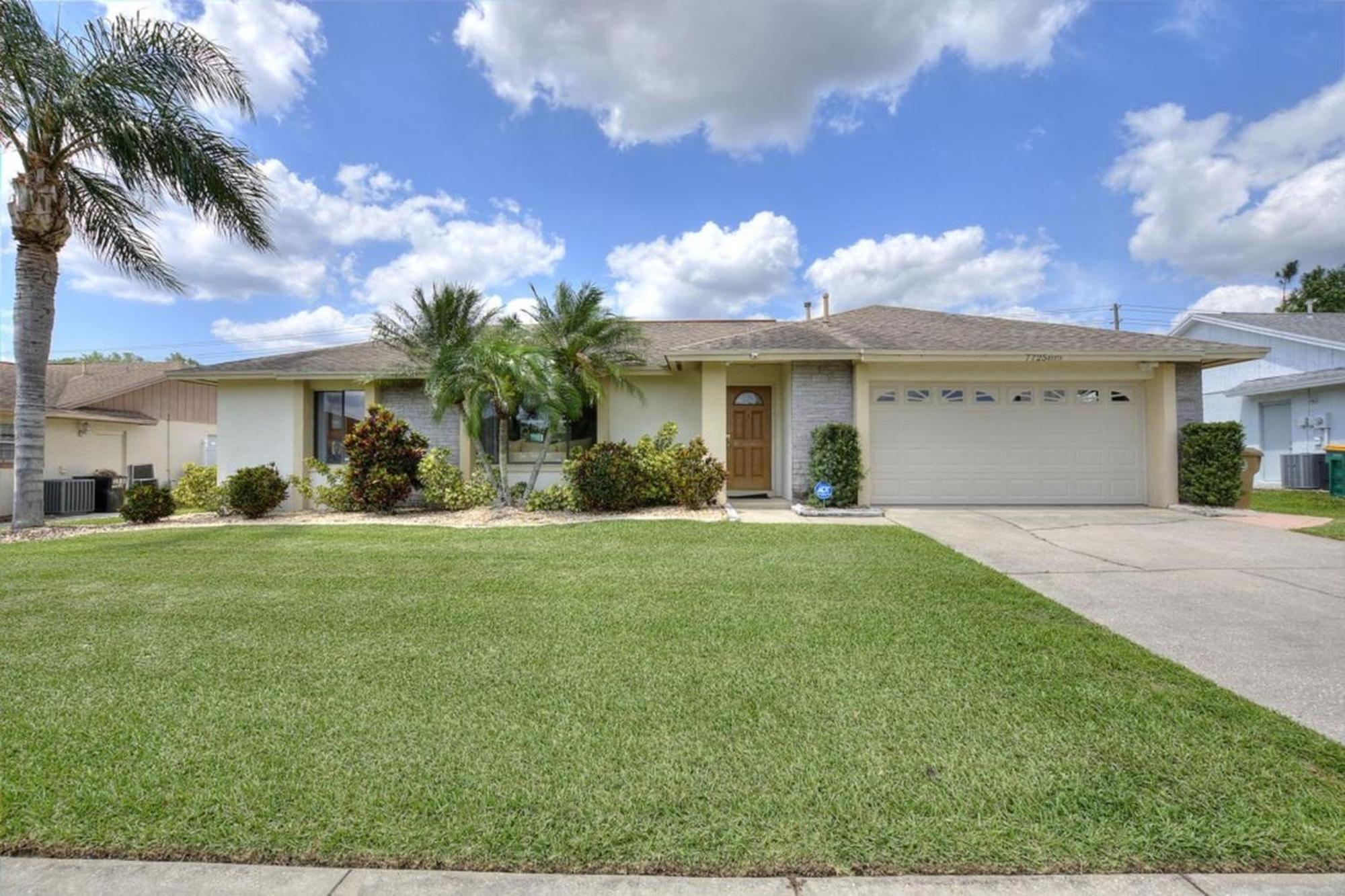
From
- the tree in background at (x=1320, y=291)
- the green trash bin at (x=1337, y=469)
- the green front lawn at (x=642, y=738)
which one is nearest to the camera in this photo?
the green front lawn at (x=642, y=738)

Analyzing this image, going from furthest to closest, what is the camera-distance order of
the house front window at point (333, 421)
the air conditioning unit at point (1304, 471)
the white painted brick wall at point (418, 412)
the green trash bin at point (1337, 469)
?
the air conditioning unit at point (1304, 471) < the green trash bin at point (1337, 469) < the house front window at point (333, 421) < the white painted brick wall at point (418, 412)

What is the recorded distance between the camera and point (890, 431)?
1141 centimetres

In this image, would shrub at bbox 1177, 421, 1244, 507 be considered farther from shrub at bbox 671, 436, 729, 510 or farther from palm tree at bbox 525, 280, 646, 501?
palm tree at bbox 525, 280, 646, 501

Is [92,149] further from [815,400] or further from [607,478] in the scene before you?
[815,400]

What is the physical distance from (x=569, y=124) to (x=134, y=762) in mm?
13670

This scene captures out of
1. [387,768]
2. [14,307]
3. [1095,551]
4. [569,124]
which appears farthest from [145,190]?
[1095,551]

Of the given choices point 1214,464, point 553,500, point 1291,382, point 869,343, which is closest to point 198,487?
point 553,500

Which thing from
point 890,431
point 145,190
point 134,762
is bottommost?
point 134,762

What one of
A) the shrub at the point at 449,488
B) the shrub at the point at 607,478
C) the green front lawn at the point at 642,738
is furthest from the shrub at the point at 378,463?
the green front lawn at the point at 642,738

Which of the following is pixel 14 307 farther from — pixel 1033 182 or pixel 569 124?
pixel 1033 182

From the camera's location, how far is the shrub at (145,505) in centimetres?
1087

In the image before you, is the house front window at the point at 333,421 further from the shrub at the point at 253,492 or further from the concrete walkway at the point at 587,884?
the concrete walkway at the point at 587,884

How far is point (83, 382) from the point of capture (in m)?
20.6

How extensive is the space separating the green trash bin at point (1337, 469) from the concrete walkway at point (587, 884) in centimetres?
1777
